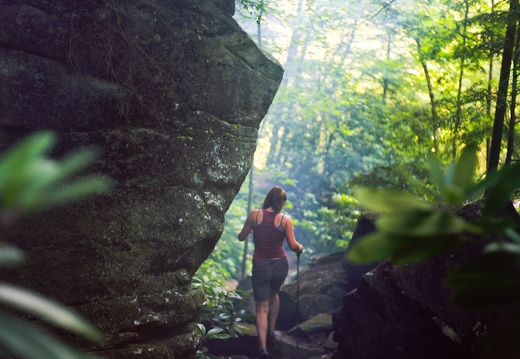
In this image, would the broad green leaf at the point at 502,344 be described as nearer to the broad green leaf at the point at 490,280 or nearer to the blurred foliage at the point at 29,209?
the broad green leaf at the point at 490,280

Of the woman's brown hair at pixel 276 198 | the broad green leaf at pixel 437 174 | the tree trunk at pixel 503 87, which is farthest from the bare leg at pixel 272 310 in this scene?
the broad green leaf at pixel 437 174

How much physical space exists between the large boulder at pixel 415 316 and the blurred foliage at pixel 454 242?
4.58 meters

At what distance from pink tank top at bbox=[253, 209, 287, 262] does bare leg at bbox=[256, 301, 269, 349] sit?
0.70 m

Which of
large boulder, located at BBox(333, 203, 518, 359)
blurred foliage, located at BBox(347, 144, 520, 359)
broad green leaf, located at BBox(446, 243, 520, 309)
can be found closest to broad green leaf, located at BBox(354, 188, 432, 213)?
blurred foliage, located at BBox(347, 144, 520, 359)

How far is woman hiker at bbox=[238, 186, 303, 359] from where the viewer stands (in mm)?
7363

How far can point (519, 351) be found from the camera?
655mm

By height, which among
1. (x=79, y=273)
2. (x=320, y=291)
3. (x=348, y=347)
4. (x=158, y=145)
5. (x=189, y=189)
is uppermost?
(x=158, y=145)

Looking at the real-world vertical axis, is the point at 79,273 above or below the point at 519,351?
below

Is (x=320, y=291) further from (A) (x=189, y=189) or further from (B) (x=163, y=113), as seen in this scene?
(B) (x=163, y=113)

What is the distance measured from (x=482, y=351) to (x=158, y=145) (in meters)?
4.96

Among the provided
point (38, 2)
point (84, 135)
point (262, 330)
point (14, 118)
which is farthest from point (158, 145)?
point (262, 330)

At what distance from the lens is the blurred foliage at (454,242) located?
0.64 m

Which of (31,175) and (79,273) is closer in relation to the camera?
(31,175)

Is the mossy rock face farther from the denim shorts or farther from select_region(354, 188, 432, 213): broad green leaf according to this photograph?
select_region(354, 188, 432, 213): broad green leaf
